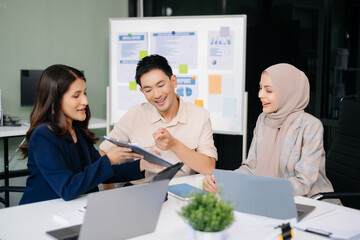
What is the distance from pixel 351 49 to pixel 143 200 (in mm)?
2596

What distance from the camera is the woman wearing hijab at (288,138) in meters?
1.88

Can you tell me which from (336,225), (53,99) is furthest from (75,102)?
(336,225)

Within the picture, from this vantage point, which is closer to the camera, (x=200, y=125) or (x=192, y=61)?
(x=200, y=125)

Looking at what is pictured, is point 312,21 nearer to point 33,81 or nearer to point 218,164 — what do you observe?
point 218,164

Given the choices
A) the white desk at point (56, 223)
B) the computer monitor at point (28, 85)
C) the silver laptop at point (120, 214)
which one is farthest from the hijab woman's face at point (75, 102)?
the computer monitor at point (28, 85)

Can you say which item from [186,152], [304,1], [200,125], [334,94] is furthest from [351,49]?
[186,152]

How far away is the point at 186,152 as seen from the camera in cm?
205

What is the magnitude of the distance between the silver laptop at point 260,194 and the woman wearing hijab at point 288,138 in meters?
0.44

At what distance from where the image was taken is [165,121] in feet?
7.44

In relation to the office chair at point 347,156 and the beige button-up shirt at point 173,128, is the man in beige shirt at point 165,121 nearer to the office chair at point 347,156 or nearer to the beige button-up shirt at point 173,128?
the beige button-up shirt at point 173,128

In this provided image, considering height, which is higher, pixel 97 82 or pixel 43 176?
pixel 97 82

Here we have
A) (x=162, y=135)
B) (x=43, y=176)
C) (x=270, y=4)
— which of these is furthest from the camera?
(x=270, y=4)

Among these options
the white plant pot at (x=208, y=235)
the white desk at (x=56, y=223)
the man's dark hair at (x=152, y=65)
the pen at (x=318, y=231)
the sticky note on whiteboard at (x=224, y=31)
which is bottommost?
the white desk at (x=56, y=223)

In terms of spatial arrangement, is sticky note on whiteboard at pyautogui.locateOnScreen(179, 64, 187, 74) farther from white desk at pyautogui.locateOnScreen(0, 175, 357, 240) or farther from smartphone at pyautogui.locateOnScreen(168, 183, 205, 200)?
white desk at pyautogui.locateOnScreen(0, 175, 357, 240)
